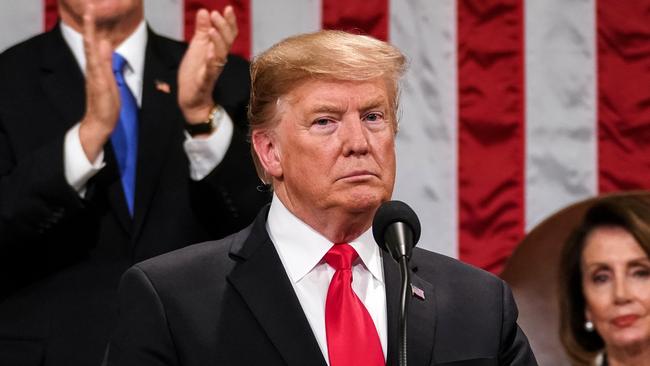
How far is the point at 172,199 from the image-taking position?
2902 mm

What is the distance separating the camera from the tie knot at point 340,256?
221 cm

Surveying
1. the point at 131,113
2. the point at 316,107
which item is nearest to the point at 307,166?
the point at 316,107

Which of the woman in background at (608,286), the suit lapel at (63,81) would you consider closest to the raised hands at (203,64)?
the suit lapel at (63,81)

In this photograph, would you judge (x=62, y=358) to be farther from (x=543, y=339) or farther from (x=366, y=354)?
(x=543, y=339)

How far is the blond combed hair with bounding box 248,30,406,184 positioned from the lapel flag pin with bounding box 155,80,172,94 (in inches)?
27.2

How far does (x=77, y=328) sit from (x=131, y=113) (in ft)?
1.56

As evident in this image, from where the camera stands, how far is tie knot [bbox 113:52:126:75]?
9.87ft

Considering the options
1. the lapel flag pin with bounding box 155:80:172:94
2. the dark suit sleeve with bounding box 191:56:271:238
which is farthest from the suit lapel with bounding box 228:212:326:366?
the lapel flag pin with bounding box 155:80:172:94

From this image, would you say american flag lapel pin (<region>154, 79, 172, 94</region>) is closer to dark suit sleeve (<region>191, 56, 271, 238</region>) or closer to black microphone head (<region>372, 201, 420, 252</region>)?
dark suit sleeve (<region>191, 56, 271, 238</region>)

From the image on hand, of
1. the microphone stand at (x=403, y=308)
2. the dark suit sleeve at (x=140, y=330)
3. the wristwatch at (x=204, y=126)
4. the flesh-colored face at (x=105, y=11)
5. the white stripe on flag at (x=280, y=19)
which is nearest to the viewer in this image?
the microphone stand at (x=403, y=308)

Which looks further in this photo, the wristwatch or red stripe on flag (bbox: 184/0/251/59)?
red stripe on flag (bbox: 184/0/251/59)

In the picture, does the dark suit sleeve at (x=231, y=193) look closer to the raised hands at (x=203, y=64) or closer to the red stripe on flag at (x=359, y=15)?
the raised hands at (x=203, y=64)

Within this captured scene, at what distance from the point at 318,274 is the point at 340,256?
5 centimetres

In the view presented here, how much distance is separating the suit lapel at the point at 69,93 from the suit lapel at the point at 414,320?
2.61ft
